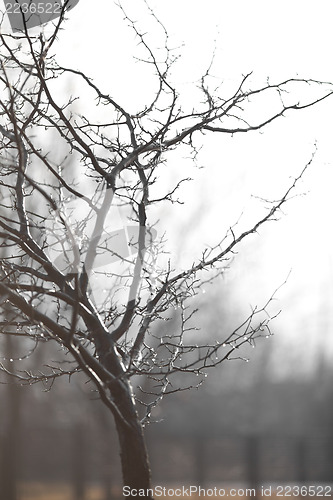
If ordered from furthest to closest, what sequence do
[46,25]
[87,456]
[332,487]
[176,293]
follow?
[87,456], [332,487], [176,293], [46,25]

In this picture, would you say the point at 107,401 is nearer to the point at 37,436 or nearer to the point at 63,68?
the point at 63,68

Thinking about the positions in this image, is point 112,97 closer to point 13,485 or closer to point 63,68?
point 63,68

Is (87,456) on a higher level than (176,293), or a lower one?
Answer: higher

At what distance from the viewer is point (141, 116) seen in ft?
14.7

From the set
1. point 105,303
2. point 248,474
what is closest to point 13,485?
point 248,474

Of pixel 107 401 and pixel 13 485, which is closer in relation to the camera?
pixel 107 401

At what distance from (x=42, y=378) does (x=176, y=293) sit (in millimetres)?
926

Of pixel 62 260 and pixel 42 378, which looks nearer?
pixel 42 378

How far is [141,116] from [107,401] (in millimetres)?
1997

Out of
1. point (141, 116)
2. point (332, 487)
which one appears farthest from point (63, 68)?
point (332, 487)

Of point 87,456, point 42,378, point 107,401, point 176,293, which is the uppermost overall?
point 87,456

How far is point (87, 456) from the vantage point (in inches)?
509

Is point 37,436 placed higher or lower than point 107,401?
higher

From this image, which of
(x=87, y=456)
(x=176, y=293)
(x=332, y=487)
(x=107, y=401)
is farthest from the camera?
(x=87, y=456)
